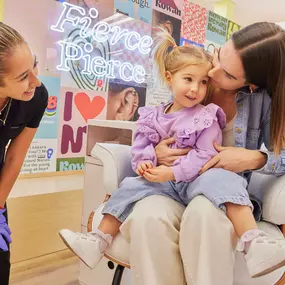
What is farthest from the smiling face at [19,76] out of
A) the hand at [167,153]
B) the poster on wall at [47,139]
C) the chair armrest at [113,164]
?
the poster on wall at [47,139]

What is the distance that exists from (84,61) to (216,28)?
194cm

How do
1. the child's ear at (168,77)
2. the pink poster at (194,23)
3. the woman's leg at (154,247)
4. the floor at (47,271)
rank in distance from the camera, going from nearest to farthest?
the woman's leg at (154,247) < the child's ear at (168,77) < the floor at (47,271) < the pink poster at (194,23)

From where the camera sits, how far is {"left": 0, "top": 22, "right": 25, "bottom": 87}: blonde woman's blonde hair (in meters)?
1.02

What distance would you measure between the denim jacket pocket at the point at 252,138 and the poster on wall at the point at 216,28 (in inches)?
112

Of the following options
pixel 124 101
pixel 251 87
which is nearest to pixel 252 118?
pixel 251 87

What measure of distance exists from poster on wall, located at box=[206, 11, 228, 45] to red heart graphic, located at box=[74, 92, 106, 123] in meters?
1.71

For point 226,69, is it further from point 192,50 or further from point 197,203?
point 197,203

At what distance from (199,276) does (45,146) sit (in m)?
1.75

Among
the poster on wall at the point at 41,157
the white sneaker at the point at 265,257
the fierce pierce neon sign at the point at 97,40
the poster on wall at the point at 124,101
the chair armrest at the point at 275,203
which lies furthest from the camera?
the poster on wall at the point at 124,101

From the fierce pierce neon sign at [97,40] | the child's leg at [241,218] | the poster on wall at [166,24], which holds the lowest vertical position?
the child's leg at [241,218]

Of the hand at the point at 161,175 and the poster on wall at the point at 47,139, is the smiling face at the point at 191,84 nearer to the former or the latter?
the hand at the point at 161,175

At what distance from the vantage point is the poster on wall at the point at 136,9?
117 inches

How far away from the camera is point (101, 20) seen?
2.85m

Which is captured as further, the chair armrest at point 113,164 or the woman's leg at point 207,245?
the chair armrest at point 113,164
